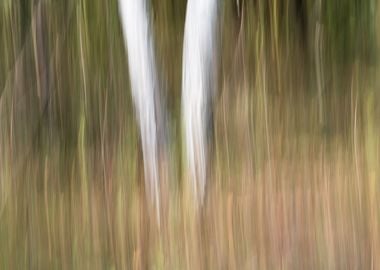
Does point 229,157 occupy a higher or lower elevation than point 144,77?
lower

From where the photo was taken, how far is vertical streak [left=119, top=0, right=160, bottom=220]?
0.71 metres

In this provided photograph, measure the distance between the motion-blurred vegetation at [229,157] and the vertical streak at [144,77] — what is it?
13mm

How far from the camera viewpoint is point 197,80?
2.35 ft

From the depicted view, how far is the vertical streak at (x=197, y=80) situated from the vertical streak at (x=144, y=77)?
0.04 meters

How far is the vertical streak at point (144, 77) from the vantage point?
0.71m

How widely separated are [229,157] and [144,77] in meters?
0.16

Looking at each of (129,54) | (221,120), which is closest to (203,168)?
(221,120)

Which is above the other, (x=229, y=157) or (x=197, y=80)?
(x=197, y=80)

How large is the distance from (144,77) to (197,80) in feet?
0.23

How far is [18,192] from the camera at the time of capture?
730mm

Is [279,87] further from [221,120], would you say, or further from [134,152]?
[134,152]

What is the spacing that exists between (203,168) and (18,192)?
255 mm

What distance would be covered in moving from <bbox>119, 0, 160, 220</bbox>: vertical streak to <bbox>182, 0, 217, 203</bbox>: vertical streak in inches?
1.7

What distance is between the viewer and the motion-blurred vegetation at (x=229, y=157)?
72cm
